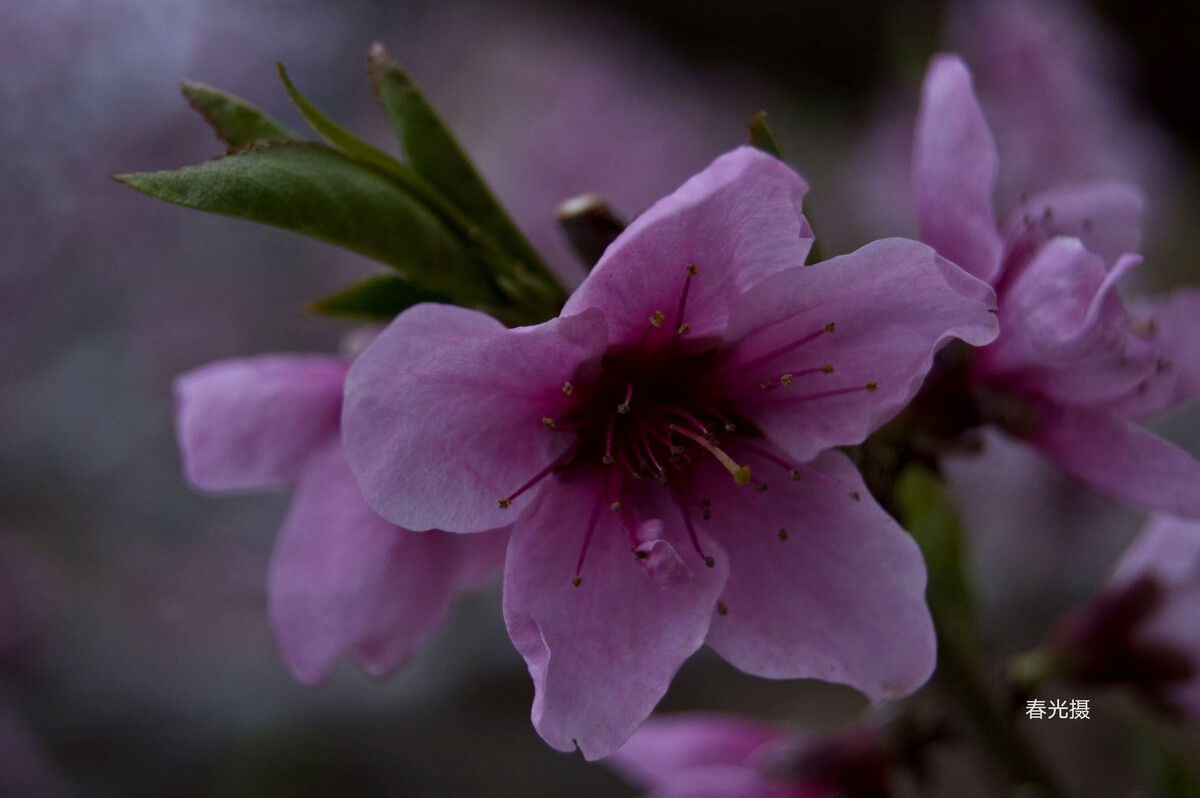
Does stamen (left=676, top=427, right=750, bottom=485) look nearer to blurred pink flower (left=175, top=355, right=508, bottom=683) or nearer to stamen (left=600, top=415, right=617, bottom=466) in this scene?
stamen (left=600, top=415, right=617, bottom=466)

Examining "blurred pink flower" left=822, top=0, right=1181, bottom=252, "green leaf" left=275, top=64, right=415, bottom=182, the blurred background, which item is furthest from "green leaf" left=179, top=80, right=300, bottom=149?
the blurred background

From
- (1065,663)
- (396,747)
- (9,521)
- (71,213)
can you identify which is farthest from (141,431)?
(1065,663)

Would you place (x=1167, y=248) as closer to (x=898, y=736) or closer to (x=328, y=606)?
(x=898, y=736)

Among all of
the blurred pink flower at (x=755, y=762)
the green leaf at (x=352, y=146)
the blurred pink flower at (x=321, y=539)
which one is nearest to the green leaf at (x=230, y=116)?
the green leaf at (x=352, y=146)

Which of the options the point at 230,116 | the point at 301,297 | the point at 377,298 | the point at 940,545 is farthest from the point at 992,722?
the point at 301,297

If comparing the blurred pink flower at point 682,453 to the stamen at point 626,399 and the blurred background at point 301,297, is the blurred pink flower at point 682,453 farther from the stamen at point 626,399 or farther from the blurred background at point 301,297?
the blurred background at point 301,297

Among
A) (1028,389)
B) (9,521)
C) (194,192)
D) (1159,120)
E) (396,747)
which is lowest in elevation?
(396,747)
